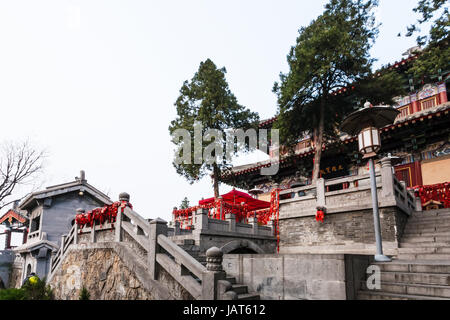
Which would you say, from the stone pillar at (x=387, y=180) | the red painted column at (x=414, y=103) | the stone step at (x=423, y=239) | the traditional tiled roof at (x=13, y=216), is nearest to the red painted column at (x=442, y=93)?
the red painted column at (x=414, y=103)

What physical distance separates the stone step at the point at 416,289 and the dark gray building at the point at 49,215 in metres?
17.5

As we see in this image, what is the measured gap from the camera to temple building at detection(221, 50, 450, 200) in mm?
14391

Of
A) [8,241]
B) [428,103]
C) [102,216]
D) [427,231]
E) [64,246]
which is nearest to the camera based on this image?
[102,216]

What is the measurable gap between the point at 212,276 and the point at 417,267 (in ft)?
12.5

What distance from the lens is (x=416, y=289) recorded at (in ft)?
16.5

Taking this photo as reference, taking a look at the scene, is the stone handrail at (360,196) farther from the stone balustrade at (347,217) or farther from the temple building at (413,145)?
the temple building at (413,145)

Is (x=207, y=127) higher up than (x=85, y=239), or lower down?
higher up

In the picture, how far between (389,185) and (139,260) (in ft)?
27.3

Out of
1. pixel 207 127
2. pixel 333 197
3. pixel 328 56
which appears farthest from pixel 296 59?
pixel 333 197

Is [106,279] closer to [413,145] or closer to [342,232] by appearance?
[342,232]

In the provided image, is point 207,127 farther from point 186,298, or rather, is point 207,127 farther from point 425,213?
point 186,298

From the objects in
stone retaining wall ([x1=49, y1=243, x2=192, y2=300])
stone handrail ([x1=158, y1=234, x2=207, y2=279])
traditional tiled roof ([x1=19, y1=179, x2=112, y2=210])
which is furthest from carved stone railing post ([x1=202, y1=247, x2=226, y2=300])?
traditional tiled roof ([x1=19, y1=179, x2=112, y2=210])

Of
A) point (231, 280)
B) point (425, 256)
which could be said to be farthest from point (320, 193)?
point (231, 280)

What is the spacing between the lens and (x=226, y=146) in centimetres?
1892
